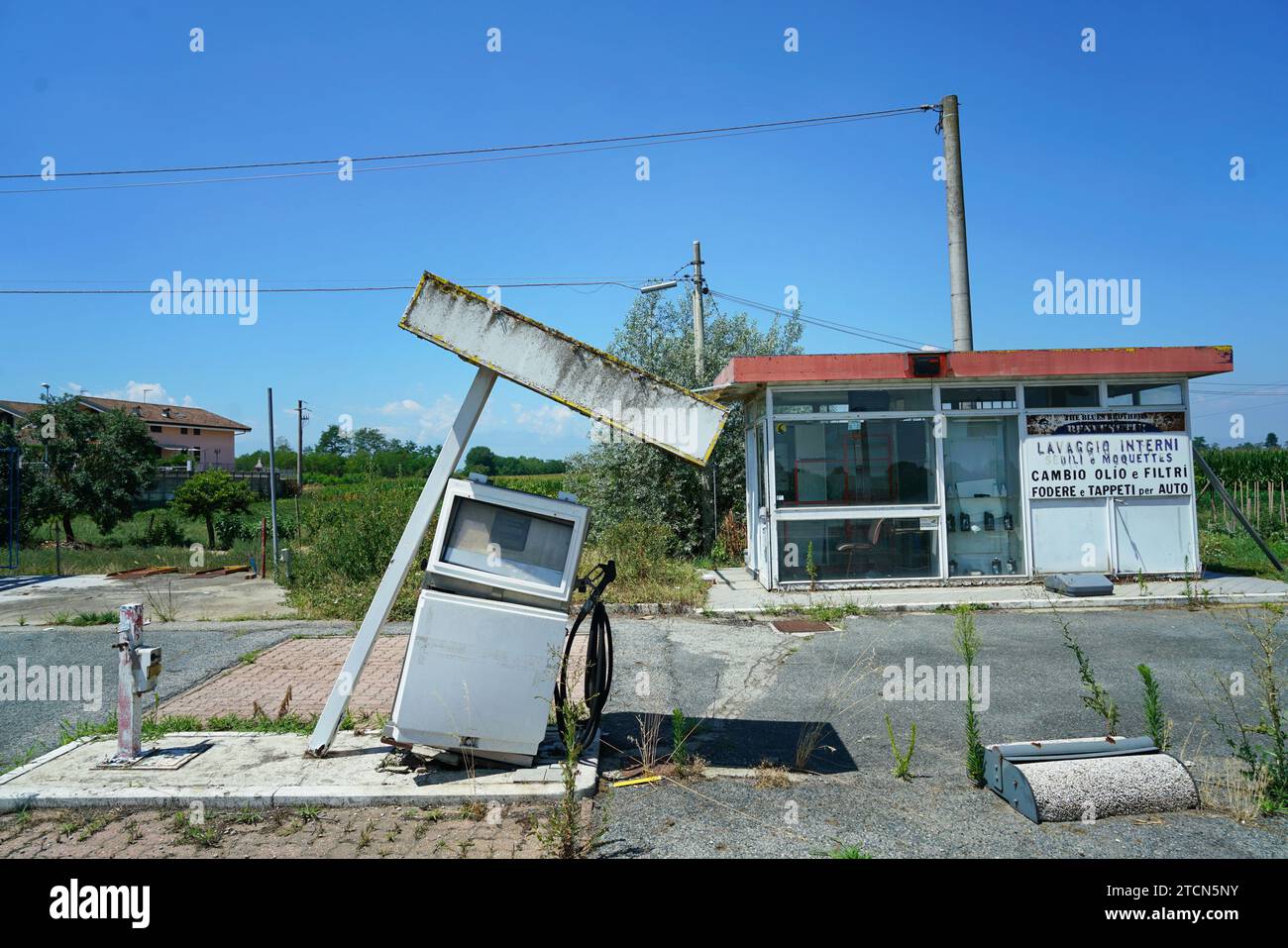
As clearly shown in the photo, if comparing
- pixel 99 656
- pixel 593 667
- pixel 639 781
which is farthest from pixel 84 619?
pixel 639 781

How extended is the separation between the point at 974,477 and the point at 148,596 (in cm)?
1371

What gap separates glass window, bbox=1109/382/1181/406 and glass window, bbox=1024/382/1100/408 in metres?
0.33

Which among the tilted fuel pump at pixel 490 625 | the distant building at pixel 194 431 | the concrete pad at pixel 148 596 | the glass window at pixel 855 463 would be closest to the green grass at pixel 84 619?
the concrete pad at pixel 148 596

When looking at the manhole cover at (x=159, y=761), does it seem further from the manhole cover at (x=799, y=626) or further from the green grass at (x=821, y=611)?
the green grass at (x=821, y=611)

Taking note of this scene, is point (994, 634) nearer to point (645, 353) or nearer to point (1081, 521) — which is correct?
point (1081, 521)

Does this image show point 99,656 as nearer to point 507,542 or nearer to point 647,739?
point 507,542

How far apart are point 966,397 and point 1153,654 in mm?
5502

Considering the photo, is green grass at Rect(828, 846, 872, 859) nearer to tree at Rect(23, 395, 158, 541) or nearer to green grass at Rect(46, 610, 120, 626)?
green grass at Rect(46, 610, 120, 626)

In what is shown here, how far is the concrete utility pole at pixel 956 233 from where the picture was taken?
576 inches

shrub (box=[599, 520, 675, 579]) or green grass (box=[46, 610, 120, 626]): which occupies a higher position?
shrub (box=[599, 520, 675, 579])

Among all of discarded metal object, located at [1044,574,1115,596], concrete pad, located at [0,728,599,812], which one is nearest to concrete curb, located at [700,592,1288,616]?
discarded metal object, located at [1044,574,1115,596]

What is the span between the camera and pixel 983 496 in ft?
41.2

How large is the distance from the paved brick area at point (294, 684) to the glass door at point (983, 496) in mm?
8559

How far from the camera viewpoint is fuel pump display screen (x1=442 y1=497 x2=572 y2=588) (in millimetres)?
4691
